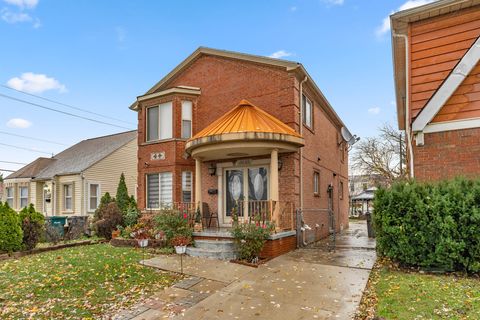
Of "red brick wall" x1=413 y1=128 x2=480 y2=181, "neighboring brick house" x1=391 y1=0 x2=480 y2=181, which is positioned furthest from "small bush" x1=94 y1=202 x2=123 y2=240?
"red brick wall" x1=413 y1=128 x2=480 y2=181

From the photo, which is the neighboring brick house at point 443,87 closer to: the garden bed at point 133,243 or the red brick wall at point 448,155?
the red brick wall at point 448,155

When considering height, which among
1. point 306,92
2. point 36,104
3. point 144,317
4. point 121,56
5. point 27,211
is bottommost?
point 144,317

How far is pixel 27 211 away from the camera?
38.3 ft

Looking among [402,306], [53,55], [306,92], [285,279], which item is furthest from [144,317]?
[53,55]

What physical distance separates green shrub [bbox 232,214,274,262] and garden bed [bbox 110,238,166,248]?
323cm

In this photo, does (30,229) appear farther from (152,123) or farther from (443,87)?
(443,87)

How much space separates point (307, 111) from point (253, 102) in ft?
7.87

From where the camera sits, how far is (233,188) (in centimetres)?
1188

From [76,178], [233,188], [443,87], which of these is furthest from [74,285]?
[76,178]

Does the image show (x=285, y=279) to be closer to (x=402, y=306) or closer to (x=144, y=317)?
(x=402, y=306)

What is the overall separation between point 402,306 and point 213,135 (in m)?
6.37

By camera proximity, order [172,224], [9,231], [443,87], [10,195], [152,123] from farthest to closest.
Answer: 1. [10,195]
2. [152,123]
3. [9,231]
4. [172,224]
5. [443,87]

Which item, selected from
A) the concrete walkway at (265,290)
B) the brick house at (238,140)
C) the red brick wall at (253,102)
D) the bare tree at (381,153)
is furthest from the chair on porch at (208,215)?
the bare tree at (381,153)

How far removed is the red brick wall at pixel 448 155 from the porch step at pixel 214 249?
504 cm
